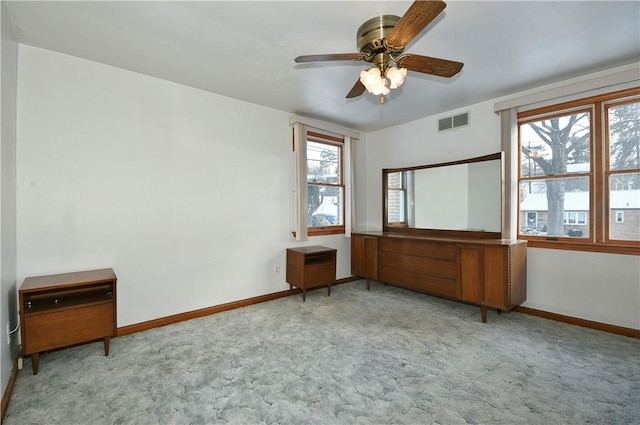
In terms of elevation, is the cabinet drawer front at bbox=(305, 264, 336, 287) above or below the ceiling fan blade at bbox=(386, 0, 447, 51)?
below

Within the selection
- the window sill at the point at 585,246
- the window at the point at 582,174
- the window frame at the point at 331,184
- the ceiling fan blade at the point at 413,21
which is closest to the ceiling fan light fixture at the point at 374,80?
the ceiling fan blade at the point at 413,21

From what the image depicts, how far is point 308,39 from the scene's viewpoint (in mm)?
2314

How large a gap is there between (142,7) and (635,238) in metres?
4.63

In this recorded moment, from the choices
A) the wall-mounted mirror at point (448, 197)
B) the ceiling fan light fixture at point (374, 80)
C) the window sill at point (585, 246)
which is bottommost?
the window sill at point (585, 246)

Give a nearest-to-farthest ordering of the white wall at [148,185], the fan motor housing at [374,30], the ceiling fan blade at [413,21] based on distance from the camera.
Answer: the ceiling fan blade at [413,21] → the fan motor housing at [374,30] → the white wall at [148,185]

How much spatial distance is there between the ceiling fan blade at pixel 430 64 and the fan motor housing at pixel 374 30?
212 millimetres

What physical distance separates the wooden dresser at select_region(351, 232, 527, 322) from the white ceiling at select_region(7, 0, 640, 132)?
1.82 m

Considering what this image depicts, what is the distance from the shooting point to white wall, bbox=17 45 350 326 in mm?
2482

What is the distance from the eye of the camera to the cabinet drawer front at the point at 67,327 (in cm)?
207

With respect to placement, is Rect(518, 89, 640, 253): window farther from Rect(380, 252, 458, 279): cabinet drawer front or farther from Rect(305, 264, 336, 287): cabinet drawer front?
Rect(305, 264, 336, 287): cabinet drawer front

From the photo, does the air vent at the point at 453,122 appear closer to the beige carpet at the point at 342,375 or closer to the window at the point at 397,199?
the window at the point at 397,199

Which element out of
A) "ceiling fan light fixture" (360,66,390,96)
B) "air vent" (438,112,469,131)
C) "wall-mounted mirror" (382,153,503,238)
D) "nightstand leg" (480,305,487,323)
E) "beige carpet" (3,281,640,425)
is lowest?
"beige carpet" (3,281,640,425)

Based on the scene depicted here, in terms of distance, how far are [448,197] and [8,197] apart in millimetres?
4475

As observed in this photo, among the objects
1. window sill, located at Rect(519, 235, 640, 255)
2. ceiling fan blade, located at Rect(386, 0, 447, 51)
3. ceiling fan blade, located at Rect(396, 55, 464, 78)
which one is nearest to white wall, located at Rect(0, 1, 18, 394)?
ceiling fan blade, located at Rect(386, 0, 447, 51)
